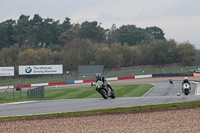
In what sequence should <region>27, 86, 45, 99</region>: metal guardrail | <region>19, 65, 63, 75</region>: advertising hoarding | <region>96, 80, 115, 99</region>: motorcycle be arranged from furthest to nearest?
<region>19, 65, 63, 75</region>: advertising hoarding → <region>27, 86, 45, 99</region>: metal guardrail → <region>96, 80, 115, 99</region>: motorcycle

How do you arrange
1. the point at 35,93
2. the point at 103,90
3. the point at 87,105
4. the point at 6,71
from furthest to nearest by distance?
the point at 6,71
the point at 35,93
the point at 103,90
the point at 87,105

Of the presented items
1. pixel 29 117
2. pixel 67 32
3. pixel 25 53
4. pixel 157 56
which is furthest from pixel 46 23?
pixel 29 117

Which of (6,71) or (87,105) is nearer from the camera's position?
(87,105)

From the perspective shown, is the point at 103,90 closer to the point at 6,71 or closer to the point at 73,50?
the point at 6,71

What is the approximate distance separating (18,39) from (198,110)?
11802 cm

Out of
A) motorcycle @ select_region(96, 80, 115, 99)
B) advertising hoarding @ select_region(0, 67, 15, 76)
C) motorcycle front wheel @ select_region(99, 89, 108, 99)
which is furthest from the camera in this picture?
advertising hoarding @ select_region(0, 67, 15, 76)

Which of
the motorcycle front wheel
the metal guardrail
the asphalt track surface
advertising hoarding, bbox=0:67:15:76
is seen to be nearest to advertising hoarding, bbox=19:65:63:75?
advertising hoarding, bbox=0:67:15:76

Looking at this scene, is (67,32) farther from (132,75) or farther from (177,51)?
(132,75)

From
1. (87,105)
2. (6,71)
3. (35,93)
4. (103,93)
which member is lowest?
(35,93)

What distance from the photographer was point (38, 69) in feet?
259

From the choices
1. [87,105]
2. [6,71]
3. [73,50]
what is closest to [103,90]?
[87,105]

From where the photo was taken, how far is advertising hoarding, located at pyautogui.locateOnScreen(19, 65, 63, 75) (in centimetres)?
7812

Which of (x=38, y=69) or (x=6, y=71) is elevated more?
(x=38, y=69)

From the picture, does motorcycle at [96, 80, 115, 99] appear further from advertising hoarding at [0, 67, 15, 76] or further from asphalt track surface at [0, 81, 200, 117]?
advertising hoarding at [0, 67, 15, 76]
